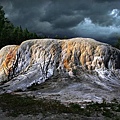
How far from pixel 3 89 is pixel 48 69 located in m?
5.65

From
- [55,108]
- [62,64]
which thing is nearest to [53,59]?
[62,64]

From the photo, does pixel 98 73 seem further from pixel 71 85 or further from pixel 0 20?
pixel 0 20

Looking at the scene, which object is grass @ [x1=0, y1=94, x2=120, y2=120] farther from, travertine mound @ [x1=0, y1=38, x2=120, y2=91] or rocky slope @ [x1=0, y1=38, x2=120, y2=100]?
travertine mound @ [x1=0, y1=38, x2=120, y2=91]

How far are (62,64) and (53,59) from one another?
1.31m

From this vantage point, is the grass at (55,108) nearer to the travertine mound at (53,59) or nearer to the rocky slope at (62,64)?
the rocky slope at (62,64)

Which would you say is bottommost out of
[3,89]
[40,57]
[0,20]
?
[3,89]

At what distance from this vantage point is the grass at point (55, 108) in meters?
18.3

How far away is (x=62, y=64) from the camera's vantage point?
1356 inches

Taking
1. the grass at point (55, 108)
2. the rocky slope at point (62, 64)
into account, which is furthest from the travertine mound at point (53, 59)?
the grass at point (55, 108)

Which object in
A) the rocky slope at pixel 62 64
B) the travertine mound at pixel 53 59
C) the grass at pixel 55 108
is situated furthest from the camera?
the travertine mound at pixel 53 59

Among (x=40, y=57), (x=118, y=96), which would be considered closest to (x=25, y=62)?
(x=40, y=57)

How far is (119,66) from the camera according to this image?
36406mm

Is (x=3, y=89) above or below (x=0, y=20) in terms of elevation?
below

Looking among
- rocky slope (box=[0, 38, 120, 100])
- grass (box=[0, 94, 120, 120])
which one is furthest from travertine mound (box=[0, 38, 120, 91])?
grass (box=[0, 94, 120, 120])
